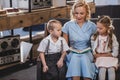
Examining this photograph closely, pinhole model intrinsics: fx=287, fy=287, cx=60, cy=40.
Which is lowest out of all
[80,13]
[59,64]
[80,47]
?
[59,64]

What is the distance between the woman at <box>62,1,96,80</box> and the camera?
2.67 metres

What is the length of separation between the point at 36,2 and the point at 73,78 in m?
1.65

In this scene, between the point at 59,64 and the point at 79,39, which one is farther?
the point at 79,39

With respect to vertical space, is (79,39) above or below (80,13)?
below

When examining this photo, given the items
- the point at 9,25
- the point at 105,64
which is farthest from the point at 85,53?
the point at 9,25

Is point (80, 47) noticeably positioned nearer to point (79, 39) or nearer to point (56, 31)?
point (79, 39)

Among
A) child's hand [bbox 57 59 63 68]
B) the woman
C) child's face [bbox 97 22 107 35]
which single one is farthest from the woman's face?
child's hand [bbox 57 59 63 68]

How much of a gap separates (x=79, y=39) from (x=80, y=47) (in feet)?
0.27

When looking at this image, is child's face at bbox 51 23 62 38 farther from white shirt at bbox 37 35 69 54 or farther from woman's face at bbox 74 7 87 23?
woman's face at bbox 74 7 87 23

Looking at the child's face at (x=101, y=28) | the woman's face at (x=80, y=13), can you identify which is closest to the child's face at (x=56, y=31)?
the woman's face at (x=80, y=13)

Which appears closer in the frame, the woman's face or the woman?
the woman

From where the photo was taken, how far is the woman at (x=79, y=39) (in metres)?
2.67

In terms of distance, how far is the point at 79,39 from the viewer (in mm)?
2805

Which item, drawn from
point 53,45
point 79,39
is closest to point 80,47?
point 79,39
